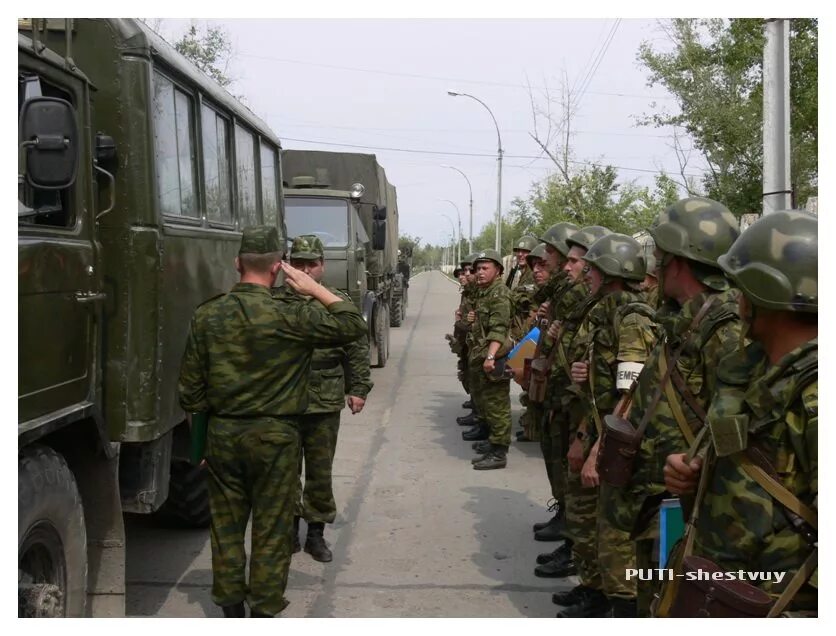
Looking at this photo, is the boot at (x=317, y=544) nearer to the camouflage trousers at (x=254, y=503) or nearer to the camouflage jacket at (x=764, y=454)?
the camouflage trousers at (x=254, y=503)

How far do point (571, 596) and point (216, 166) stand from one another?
3069mm

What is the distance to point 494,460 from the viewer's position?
8.18 meters

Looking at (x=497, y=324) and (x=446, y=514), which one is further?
(x=497, y=324)

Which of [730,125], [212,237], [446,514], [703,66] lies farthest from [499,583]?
[703,66]

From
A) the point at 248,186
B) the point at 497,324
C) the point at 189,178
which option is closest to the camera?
the point at 189,178

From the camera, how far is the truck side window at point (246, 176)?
239 inches

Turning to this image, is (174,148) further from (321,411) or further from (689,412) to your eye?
(689,412)

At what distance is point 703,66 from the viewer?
2155 cm

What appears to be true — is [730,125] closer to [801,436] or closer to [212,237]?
[212,237]

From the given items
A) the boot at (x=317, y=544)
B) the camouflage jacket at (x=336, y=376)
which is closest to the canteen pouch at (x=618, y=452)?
the camouflage jacket at (x=336, y=376)

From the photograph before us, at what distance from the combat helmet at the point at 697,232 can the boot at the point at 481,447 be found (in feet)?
16.1

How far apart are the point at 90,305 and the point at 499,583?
9.23 ft

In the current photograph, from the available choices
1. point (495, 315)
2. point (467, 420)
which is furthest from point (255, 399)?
point (467, 420)

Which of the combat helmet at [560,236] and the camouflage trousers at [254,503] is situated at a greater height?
the combat helmet at [560,236]
